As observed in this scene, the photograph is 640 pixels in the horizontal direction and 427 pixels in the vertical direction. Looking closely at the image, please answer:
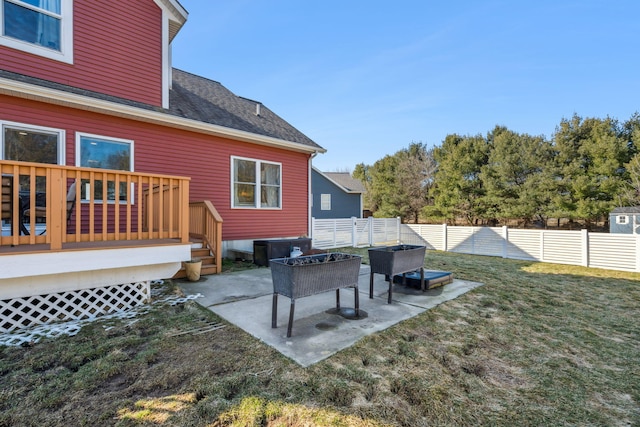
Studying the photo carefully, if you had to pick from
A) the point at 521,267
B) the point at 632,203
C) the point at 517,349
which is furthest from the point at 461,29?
the point at 632,203

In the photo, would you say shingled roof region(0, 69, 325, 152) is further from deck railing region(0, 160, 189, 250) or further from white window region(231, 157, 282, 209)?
deck railing region(0, 160, 189, 250)

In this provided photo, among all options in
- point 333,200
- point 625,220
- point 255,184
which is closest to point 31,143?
point 255,184

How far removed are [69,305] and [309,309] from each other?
3.12 metres

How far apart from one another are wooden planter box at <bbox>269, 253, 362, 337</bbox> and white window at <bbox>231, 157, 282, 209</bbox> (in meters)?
Result: 5.22

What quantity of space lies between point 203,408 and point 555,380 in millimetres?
2889

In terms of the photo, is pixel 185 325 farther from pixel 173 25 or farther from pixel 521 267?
pixel 521 267

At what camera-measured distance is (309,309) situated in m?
4.17

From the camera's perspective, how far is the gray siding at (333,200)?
2162cm

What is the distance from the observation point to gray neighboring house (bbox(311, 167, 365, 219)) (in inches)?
852

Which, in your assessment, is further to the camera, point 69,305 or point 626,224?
point 626,224

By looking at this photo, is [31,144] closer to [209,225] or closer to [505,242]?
[209,225]

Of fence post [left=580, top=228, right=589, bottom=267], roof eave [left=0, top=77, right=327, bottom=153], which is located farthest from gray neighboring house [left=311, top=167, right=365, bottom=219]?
fence post [left=580, top=228, right=589, bottom=267]

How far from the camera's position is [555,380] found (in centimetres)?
257

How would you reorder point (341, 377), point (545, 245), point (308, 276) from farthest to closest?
1. point (545, 245)
2. point (308, 276)
3. point (341, 377)
